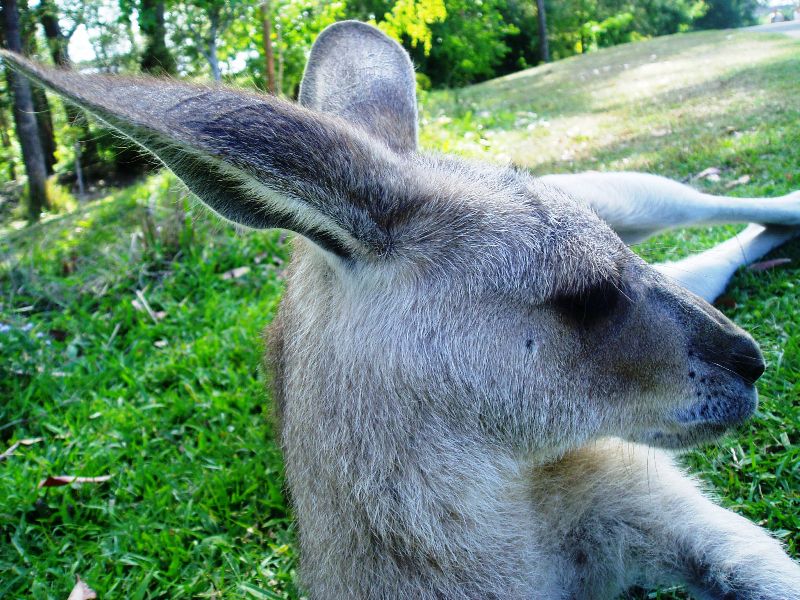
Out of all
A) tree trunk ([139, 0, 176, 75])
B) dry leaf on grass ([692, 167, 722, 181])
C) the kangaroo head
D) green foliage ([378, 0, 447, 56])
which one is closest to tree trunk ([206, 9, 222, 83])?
tree trunk ([139, 0, 176, 75])

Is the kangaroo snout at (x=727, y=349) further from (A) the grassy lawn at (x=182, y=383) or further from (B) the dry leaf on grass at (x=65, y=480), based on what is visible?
(B) the dry leaf on grass at (x=65, y=480)

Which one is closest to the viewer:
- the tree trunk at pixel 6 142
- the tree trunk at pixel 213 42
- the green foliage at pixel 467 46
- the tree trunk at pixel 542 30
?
the tree trunk at pixel 213 42

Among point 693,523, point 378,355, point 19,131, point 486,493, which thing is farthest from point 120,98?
point 19,131

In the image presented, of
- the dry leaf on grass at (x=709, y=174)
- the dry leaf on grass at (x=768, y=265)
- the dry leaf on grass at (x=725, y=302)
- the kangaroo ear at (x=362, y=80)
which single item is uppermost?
the kangaroo ear at (x=362, y=80)

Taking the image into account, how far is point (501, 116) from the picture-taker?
9.91 metres

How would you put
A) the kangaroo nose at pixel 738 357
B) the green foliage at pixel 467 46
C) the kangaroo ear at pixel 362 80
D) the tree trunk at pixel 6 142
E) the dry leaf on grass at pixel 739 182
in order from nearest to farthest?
the kangaroo nose at pixel 738 357 < the kangaroo ear at pixel 362 80 < the dry leaf on grass at pixel 739 182 < the tree trunk at pixel 6 142 < the green foliage at pixel 467 46

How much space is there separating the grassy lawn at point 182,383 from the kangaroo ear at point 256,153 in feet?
1.24

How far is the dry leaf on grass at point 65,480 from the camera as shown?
3.04 metres

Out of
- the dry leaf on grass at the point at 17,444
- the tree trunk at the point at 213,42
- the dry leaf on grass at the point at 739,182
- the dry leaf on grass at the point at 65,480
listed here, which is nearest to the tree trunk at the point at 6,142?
the tree trunk at the point at 213,42

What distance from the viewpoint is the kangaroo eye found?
1.78 meters

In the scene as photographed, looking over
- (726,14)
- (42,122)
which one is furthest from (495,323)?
(726,14)

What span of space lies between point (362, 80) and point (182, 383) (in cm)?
200

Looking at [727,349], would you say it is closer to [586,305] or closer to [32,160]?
[586,305]

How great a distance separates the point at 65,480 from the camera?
3061 millimetres
